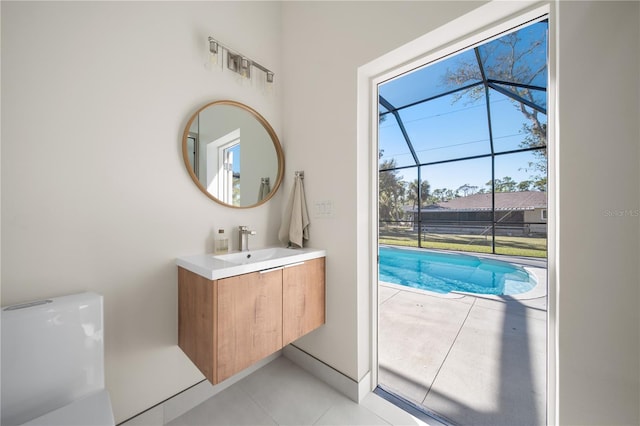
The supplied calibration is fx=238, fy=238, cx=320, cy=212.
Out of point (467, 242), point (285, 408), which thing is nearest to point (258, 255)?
point (285, 408)

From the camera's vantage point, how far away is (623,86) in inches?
32.4

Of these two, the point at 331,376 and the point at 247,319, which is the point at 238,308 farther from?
the point at 331,376

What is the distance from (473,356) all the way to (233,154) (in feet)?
7.63

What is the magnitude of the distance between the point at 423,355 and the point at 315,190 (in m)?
1.53

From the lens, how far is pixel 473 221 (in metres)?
1.68

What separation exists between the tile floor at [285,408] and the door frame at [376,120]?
23cm

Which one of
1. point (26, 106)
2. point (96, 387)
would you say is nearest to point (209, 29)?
point (26, 106)

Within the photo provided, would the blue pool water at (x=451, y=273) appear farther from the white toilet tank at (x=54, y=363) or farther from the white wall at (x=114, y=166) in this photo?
the white toilet tank at (x=54, y=363)

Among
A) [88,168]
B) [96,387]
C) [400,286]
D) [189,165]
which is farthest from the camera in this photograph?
[400,286]

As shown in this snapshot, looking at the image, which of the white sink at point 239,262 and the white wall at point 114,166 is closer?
the white wall at point 114,166

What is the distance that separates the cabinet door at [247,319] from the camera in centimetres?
117

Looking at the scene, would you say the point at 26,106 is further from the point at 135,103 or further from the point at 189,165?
the point at 189,165

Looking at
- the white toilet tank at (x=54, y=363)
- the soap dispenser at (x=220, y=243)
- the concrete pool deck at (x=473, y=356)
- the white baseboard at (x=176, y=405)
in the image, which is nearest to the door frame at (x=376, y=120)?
the concrete pool deck at (x=473, y=356)

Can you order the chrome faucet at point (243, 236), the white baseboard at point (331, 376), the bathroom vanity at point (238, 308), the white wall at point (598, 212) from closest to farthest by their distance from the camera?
the white wall at point (598, 212), the bathroom vanity at point (238, 308), the white baseboard at point (331, 376), the chrome faucet at point (243, 236)
